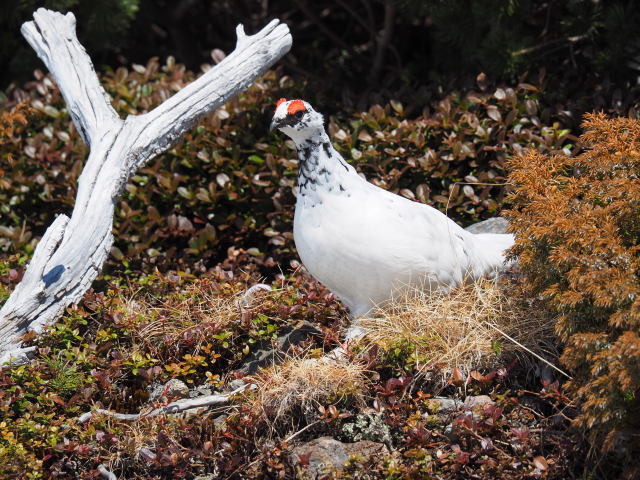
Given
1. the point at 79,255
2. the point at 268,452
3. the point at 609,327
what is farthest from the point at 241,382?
the point at 609,327

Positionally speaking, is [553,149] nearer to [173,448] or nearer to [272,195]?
[272,195]

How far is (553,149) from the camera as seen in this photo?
4.46 m

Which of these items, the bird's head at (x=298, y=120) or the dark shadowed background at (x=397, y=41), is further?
the dark shadowed background at (x=397, y=41)

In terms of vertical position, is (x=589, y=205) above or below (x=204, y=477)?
above

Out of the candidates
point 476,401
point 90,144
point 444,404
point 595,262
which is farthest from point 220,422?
point 90,144

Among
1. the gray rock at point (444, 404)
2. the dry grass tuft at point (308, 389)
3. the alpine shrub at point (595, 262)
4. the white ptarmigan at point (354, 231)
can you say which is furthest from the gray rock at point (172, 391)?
the alpine shrub at point (595, 262)

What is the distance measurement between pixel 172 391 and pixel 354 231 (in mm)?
1023

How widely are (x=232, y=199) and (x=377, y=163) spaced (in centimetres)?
87

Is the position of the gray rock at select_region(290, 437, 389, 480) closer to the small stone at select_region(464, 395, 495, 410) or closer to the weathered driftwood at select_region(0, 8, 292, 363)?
the small stone at select_region(464, 395, 495, 410)

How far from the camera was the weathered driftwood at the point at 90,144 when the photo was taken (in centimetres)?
366

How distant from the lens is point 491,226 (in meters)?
4.29

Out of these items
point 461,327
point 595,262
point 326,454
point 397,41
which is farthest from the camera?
point 397,41

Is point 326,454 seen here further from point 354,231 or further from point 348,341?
point 354,231

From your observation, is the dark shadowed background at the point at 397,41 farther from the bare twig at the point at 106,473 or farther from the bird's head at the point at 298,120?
the bare twig at the point at 106,473
